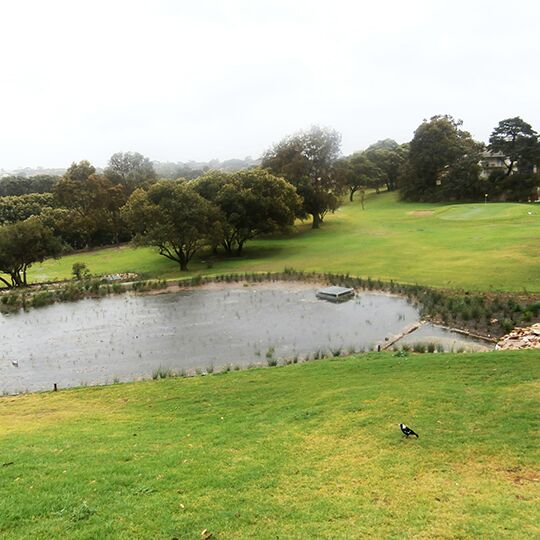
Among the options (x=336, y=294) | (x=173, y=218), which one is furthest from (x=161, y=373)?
(x=173, y=218)

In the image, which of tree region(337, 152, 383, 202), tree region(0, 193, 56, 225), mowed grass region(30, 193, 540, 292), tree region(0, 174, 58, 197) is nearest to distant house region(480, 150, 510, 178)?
mowed grass region(30, 193, 540, 292)

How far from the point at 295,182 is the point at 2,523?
47.8 m

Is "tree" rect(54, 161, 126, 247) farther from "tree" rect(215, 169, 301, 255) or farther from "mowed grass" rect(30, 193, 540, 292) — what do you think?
"tree" rect(215, 169, 301, 255)

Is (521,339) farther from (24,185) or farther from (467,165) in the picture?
(24,185)

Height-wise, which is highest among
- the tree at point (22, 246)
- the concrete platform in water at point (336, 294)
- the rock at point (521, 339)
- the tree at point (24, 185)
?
the tree at point (24, 185)

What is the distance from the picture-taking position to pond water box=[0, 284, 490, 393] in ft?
58.6

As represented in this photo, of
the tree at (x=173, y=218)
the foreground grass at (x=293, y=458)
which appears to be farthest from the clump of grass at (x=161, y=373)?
the tree at (x=173, y=218)

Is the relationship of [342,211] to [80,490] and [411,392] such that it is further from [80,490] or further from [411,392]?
[80,490]

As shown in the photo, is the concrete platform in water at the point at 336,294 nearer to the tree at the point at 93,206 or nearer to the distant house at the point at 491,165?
the tree at the point at 93,206

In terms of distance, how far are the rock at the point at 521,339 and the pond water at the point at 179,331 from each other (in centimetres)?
198

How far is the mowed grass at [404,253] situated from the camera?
92.7 feet

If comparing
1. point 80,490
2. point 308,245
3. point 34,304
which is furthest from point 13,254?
point 80,490

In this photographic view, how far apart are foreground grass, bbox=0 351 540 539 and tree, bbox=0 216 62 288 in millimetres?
24996

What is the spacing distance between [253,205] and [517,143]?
4428 centimetres
